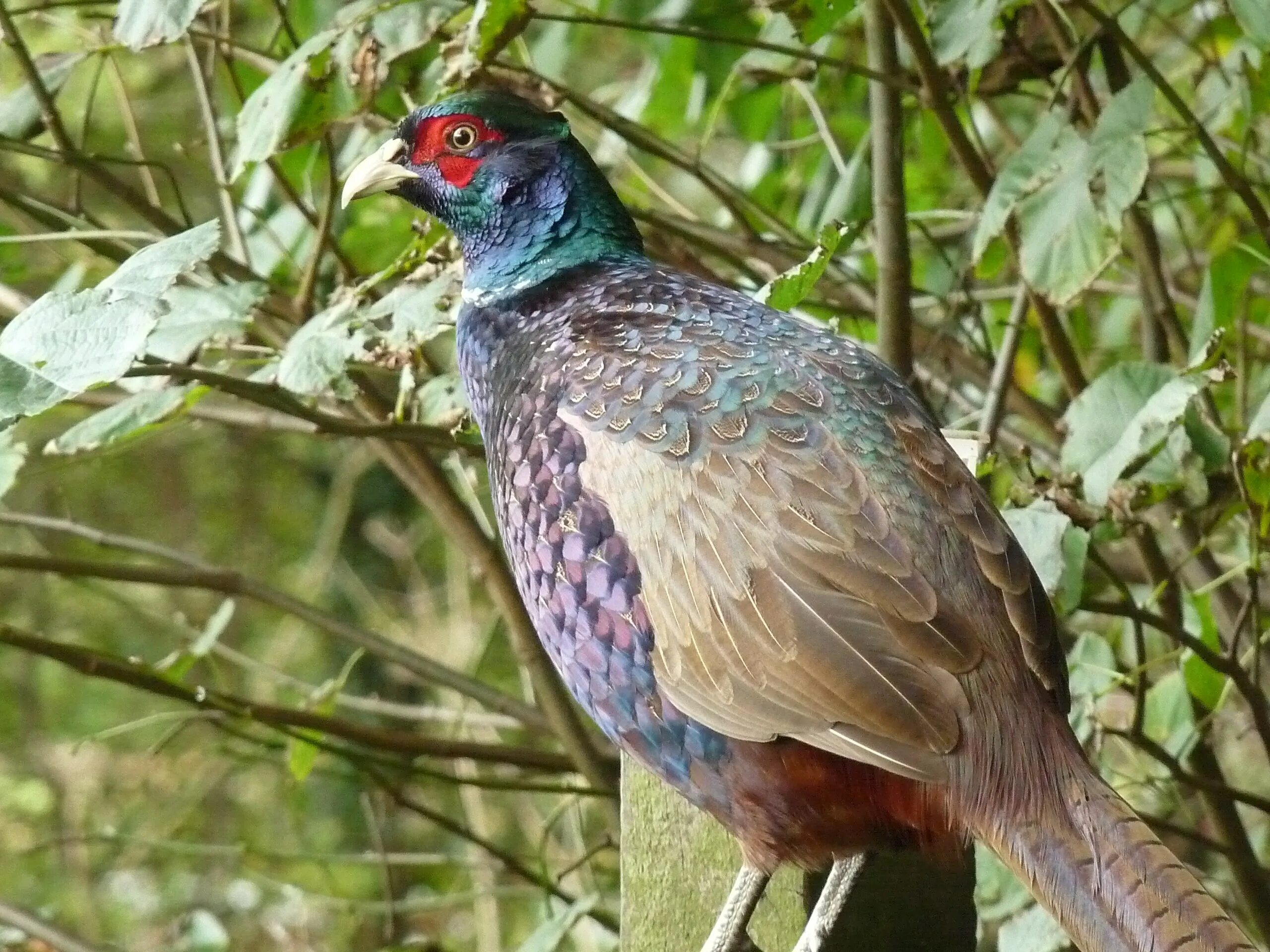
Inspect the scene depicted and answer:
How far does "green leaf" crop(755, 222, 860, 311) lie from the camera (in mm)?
2320

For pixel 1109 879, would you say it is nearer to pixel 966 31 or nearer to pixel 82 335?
pixel 82 335

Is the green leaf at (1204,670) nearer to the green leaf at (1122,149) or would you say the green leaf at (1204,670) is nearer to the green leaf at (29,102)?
the green leaf at (1122,149)

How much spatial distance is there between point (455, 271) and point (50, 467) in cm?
120

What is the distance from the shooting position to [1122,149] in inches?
106

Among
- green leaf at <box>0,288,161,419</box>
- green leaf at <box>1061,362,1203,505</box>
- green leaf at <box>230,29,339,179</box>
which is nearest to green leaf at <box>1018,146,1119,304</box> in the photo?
green leaf at <box>1061,362,1203,505</box>

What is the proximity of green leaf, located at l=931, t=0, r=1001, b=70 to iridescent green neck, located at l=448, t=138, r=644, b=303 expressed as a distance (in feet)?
2.05

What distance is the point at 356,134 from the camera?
372cm

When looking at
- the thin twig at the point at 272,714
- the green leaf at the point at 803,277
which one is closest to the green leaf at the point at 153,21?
the green leaf at the point at 803,277

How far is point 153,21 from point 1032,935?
6.75 feet

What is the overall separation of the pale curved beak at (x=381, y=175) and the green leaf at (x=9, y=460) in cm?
69

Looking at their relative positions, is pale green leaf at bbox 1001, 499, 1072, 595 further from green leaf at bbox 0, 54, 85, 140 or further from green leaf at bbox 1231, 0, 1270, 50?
green leaf at bbox 0, 54, 85, 140

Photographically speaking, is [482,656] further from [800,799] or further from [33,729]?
[33,729]

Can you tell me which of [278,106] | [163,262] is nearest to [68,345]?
[163,262]

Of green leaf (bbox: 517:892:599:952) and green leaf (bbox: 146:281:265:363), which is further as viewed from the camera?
green leaf (bbox: 517:892:599:952)
